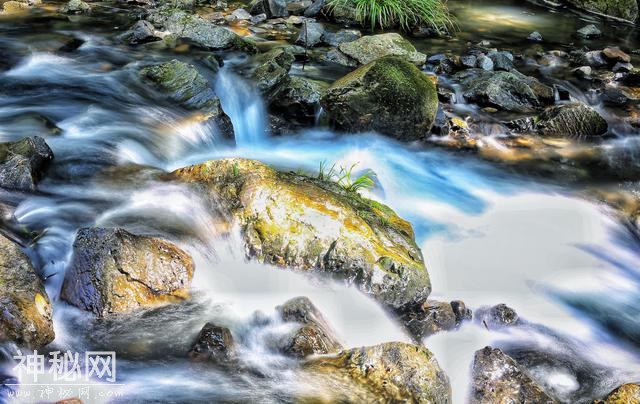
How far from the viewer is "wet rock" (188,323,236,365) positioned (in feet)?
12.1

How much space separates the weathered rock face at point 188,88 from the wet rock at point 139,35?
1.71 m

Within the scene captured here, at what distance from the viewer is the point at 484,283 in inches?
202

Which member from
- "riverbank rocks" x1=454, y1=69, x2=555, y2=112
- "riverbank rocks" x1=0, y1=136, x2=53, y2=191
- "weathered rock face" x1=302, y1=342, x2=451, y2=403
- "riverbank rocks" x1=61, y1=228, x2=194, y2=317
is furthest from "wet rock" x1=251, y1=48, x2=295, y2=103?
"weathered rock face" x1=302, y1=342, x2=451, y2=403

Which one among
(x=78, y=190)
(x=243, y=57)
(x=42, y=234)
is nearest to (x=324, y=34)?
(x=243, y=57)

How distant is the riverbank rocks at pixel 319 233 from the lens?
4.17 m

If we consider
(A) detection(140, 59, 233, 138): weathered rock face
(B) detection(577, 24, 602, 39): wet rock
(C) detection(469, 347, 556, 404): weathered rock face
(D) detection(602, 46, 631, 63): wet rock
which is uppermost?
(B) detection(577, 24, 602, 39): wet rock

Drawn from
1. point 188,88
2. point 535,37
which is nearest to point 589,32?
point 535,37

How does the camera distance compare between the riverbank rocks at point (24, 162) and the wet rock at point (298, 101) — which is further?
the wet rock at point (298, 101)

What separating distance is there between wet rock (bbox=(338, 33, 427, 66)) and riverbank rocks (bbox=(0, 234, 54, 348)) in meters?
7.06

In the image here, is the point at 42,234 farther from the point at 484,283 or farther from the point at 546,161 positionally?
the point at 546,161

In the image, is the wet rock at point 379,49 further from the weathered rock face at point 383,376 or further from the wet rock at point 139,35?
the weathered rock face at point 383,376

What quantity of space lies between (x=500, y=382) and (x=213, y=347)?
76.8 inches

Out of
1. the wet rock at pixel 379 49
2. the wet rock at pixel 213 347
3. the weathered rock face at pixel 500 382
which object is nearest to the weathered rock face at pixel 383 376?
the weathered rock face at pixel 500 382

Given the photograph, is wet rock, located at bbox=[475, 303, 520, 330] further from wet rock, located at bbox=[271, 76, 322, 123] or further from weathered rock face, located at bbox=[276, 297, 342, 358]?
wet rock, located at bbox=[271, 76, 322, 123]
